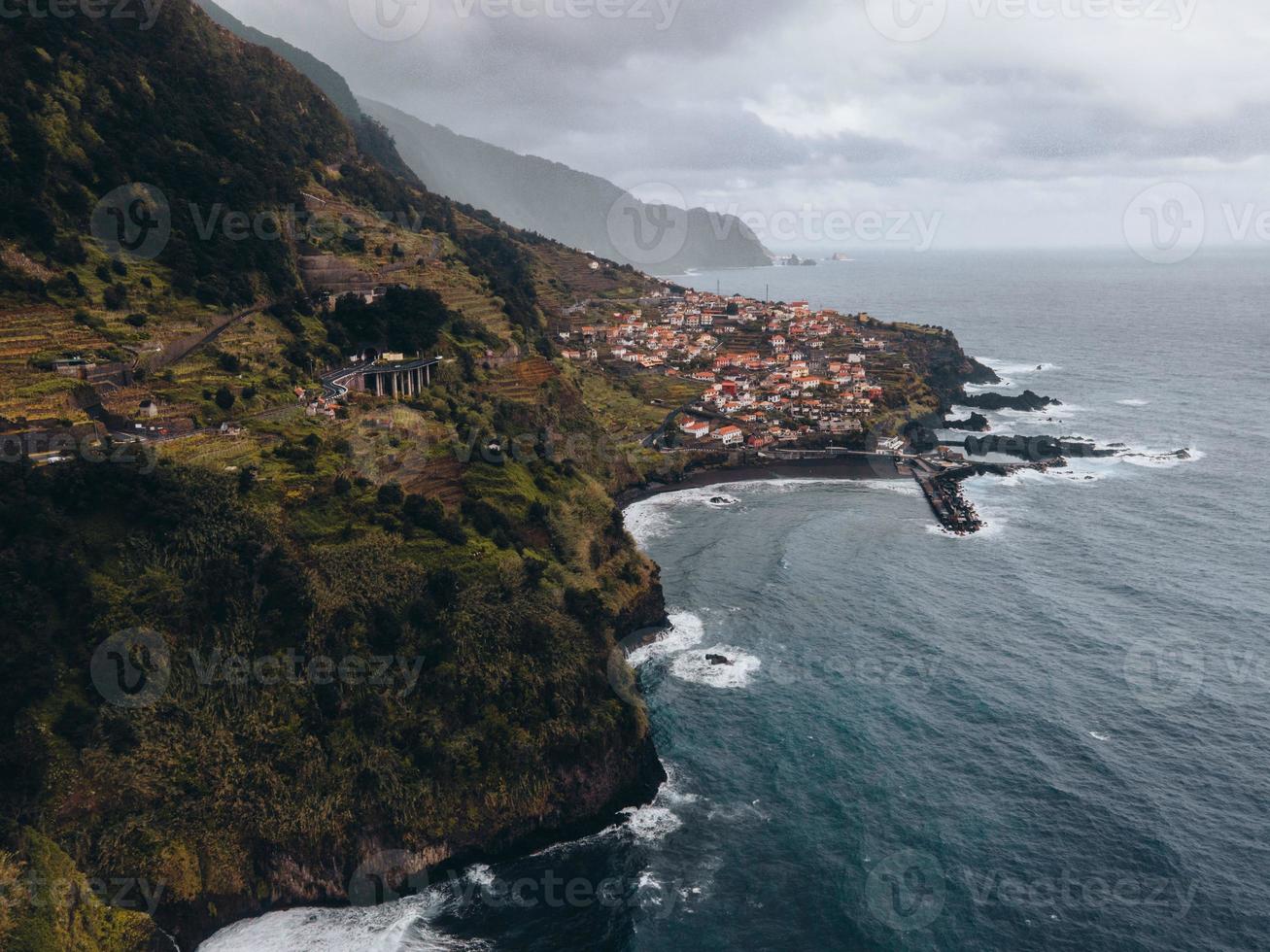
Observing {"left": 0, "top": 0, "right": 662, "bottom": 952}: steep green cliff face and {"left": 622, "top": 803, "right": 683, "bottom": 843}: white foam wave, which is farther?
{"left": 622, "top": 803, "right": 683, "bottom": 843}: white foam wave

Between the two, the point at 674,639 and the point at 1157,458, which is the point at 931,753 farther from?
the point at 1157,458

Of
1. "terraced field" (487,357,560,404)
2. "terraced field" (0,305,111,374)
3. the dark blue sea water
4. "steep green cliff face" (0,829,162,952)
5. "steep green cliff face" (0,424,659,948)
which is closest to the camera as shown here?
"steep green cliff face" (0,829,162,952)

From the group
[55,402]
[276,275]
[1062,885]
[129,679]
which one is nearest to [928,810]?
[1062,885]

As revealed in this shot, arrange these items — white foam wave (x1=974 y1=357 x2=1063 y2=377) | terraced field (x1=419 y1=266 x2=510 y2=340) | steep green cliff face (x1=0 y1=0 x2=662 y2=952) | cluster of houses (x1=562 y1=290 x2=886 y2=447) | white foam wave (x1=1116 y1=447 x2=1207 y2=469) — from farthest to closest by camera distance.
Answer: white foam wave (x1=974 y1=357 x2=1063 y2=377), cluster of houses (x1=562 y1=290 x2=886 y2=447), white foam wave (x1=1116 y1=447 x2=1207 y2=469), terraced field (x1=419 y1=266 x2=510 y2=340), steep green cliff face (x1=0 y1=0 x2=662 y2=952)

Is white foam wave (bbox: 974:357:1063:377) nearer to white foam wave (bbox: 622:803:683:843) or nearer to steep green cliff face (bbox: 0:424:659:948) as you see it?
steep green cliff face (bbox: 0:424:659:948)

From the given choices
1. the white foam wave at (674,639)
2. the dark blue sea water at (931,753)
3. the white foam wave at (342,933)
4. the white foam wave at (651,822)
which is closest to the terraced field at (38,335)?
the white foam wave at (342,933)

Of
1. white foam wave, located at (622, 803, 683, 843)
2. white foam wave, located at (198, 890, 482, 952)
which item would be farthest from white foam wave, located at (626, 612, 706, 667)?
white foam wave, located at (198, 890, 482, 952)

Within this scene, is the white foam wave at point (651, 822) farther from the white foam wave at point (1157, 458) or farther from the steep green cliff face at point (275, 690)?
the white foam wave at point (1157, 458)
